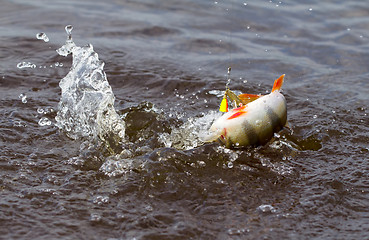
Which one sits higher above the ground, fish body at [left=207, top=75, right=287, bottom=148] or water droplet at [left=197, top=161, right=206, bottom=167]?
fish body at [left=207, top=75, right=287, bottom=148]

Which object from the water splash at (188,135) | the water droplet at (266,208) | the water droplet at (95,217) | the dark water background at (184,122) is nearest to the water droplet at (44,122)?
the dark water background at (184,122)

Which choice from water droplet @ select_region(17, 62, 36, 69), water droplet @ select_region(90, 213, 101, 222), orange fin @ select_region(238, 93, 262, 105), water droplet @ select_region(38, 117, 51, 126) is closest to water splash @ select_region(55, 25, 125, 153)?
water droplet @ select_region(38, 117, 51, 126)

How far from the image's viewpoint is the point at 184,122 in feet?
15.6

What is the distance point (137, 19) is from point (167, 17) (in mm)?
524

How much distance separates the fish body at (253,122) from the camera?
3.48 metres

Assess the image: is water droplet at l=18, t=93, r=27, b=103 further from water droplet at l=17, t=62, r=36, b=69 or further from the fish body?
the fish body

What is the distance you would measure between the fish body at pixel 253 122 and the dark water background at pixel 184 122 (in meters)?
0.37

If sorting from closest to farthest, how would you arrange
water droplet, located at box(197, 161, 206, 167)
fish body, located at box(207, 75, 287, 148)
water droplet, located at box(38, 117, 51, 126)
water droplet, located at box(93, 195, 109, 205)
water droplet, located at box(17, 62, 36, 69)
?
water droplet, located at box(93, 195, 109, 205)
fish body, located at box(207, 75, 287, 148)
water droplet, located at box(197, 161, 206, 167)
water droplet, located at box(38, 117, 51, 126)
water droplet, located at box(17, 62, 36, 69)

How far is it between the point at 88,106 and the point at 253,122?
176cm

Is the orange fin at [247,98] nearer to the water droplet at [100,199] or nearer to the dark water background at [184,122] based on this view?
the dark water background at [184,122]

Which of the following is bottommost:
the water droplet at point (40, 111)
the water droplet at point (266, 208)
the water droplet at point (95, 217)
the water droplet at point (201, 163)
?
the water droplet at point (266, 208)

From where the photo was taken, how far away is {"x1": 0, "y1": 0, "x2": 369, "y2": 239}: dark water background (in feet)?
10.6

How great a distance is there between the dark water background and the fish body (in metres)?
0.37

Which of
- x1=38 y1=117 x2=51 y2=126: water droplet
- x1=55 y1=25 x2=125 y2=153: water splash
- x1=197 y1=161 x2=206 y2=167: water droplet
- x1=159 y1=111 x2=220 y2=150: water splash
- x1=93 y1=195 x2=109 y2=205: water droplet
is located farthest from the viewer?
x1=38 y1=117 x2=51 y2=126: water droplet
